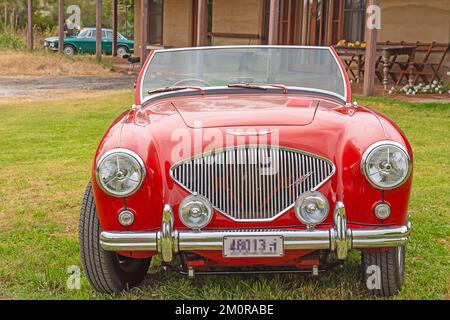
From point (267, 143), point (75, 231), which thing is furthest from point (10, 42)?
point (267, 143)

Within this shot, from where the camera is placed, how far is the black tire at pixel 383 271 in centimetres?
362

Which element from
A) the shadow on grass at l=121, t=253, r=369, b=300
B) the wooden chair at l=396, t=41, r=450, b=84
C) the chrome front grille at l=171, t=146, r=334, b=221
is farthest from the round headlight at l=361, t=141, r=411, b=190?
the wooden chair at l=396, t=41, r=450, b=84

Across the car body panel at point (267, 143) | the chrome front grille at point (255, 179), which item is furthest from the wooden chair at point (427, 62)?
the chrome front grille at point (255, 179)

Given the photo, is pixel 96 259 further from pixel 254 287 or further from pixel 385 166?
pixel 385 166

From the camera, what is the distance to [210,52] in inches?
195

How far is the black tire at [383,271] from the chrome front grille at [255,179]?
54 cm

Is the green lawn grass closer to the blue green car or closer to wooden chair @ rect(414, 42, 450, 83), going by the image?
wooden chair @ rect(414, 42, 450, 83)

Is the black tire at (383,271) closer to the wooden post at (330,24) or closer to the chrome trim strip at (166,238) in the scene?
the chrome trim strip at (166,238)

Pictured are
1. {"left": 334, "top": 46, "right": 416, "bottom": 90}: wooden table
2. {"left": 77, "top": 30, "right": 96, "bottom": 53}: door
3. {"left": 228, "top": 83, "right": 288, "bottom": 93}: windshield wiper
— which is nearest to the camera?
{"left": 228, "top": 83, "right": 288, "bottom": 93}: windshield wiper

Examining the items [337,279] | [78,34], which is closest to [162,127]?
[337,279]

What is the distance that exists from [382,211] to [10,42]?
25.2m

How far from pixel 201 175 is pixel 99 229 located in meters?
0.67

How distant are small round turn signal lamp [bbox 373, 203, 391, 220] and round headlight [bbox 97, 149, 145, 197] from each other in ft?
3.81

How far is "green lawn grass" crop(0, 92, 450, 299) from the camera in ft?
12.7
